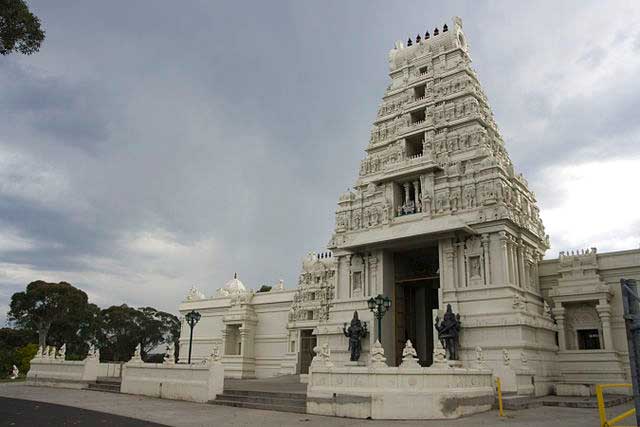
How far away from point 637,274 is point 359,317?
1474 cm

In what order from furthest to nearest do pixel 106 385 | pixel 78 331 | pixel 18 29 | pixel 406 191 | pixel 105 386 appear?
1. pixel 78 331
2. pixel 406 191
3. pixel 106 385
4. pixel 105 386
5. pixel 18 29

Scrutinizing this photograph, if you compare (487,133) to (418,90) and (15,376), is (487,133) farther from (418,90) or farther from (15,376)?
(15,376)

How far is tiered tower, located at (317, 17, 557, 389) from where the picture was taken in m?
24.5

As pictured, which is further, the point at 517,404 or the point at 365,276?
the point at 365,276

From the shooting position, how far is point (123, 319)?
221 ft

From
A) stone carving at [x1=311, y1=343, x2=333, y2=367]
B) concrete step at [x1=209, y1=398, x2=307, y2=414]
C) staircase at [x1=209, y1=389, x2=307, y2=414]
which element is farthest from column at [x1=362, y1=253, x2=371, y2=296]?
concrete step at [x1=209, y1=398, x2=307, y2=414]

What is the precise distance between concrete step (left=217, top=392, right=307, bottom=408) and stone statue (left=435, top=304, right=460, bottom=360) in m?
9.48

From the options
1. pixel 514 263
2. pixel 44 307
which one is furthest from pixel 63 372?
pixel 44 307

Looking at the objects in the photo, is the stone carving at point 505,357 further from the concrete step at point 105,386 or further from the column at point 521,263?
the concrete step at point 105,386

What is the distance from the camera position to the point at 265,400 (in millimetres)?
18453

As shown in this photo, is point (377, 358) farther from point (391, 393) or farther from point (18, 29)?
point (18, 29)

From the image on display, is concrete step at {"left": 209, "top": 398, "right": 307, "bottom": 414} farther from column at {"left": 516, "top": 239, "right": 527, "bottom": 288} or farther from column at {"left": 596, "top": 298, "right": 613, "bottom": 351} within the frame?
column at {"left": 596, "top": 298, "right": 613, "bottom": 351}

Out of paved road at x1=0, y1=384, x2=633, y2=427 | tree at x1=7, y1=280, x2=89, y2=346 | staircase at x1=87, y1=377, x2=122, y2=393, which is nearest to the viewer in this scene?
paved road at x1=0, y1=384, x2=633, y2=427

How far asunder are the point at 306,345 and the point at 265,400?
19.3 metres
